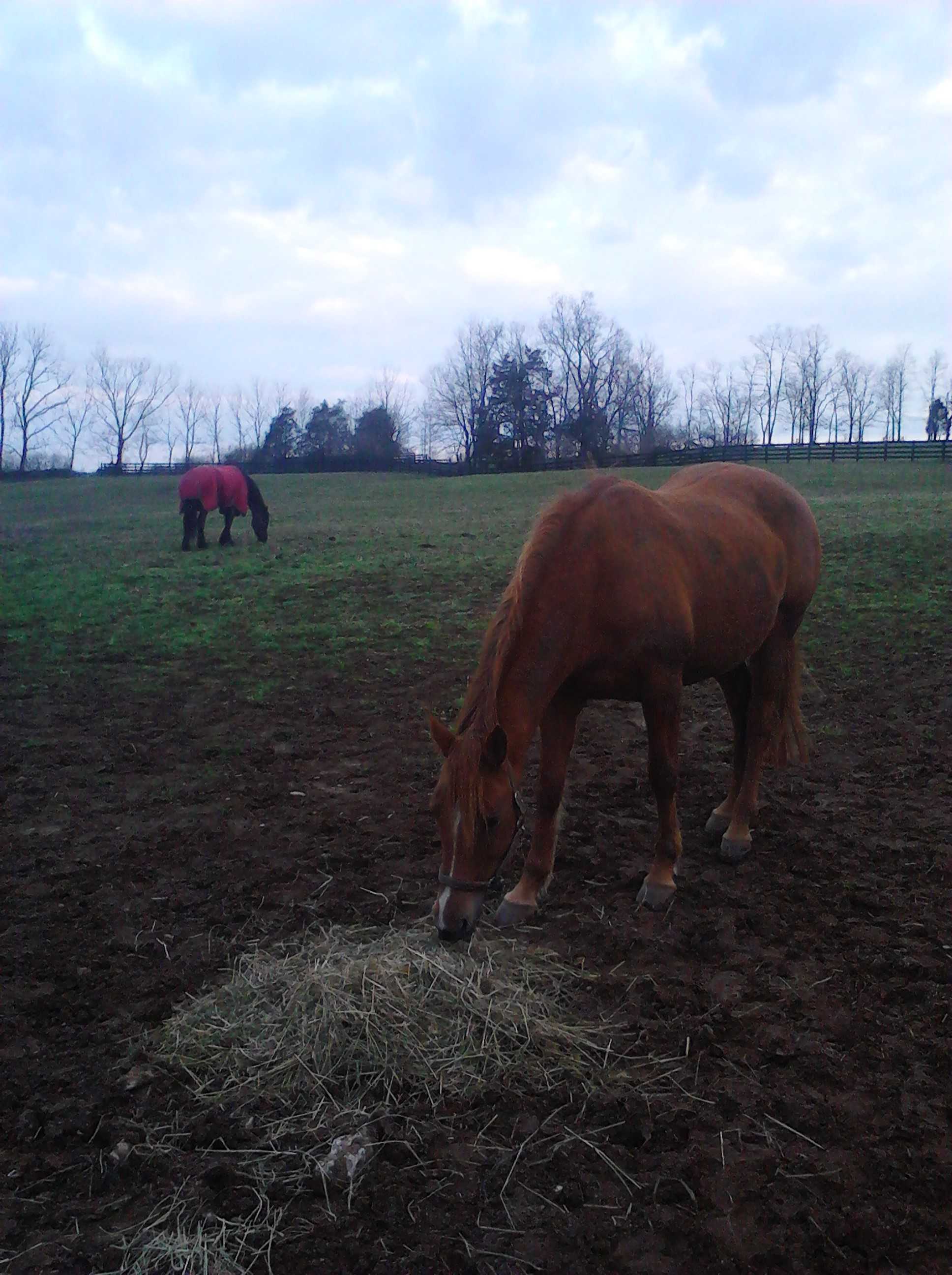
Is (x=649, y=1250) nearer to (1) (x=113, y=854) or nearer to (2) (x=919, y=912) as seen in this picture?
(2) (x=919, y=912)

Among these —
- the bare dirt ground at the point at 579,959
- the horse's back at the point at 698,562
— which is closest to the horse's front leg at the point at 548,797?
the bare dirt ground at the point at 579,959

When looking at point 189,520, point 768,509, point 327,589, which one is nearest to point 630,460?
point 189,520

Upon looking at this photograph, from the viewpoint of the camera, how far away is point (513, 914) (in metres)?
3.81

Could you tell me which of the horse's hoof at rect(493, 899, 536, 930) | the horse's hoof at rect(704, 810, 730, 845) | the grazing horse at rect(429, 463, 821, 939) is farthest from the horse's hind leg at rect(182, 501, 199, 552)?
the horse's hoof at rect(493, 899, 536, 930)

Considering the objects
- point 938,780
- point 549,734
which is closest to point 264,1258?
point 549,734

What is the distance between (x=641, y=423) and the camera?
200 ft

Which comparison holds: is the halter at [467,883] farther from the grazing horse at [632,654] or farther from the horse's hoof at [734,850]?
the horse's hoof at [734,850]

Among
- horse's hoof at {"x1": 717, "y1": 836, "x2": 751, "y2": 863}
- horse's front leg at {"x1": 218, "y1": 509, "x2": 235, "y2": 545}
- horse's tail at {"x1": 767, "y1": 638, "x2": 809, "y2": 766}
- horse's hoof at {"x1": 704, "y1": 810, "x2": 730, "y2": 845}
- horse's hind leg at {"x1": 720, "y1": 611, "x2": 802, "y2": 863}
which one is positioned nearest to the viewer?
horse's hoof at {"x1": 717, "y1": 836, "x2": 751, "y2": 863}

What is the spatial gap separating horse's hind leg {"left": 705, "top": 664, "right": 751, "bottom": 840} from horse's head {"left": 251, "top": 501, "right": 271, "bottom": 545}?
44.7ft

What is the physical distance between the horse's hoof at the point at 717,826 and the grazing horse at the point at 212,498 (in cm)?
1352

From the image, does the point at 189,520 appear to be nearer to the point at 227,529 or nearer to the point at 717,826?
the point at 227,529

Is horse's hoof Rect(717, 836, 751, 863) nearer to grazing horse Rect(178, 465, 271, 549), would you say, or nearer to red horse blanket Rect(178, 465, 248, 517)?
grazing horse Rect(178, 465, 271, 549)

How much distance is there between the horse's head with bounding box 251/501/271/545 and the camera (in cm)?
1730

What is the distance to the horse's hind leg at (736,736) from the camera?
473 cm
